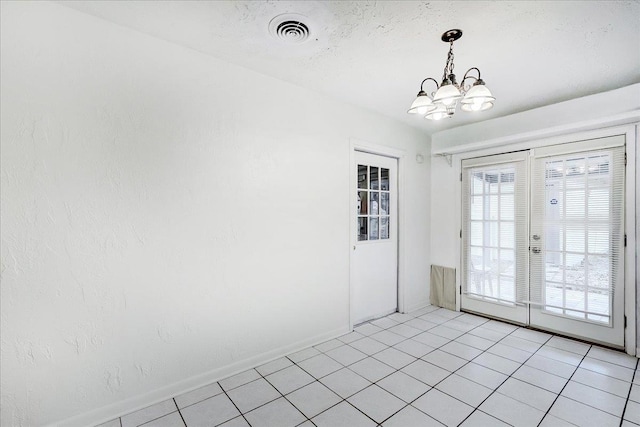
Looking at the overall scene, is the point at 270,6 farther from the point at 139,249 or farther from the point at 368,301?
the point at 368,301

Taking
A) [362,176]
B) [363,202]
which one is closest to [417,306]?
[363,202]

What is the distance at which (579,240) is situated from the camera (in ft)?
10.5

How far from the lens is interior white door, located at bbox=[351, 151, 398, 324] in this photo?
3582 millimetres

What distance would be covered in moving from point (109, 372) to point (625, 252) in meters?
4.59

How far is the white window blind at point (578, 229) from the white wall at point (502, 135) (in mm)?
147

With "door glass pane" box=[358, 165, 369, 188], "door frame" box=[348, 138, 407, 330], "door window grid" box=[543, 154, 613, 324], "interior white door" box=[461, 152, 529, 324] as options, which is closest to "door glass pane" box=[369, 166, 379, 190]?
"door glass pane" box=[358, 165, 369, 188]

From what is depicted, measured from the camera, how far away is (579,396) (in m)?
2.23

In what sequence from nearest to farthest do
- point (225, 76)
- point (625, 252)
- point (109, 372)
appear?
1. point (109, 372)
2. point (225, 76)
3. point (625, 252)

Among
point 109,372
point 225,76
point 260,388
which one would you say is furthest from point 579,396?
point 225,76

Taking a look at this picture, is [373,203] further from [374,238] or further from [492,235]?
[492,235]

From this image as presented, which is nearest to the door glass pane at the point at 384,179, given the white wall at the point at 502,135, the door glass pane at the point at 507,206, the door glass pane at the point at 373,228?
the door glass pane at the point at 373,228

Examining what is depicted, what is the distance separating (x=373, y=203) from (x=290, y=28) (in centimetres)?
230

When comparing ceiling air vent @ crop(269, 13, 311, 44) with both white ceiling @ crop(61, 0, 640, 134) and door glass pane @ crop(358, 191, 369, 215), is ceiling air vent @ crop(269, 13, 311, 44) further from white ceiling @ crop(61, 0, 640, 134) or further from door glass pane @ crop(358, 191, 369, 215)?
door glass pane @ crop(358, 191, 369, 215)

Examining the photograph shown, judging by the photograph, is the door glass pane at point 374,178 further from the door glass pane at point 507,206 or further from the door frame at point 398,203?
the door glass pane at point 507,206
